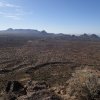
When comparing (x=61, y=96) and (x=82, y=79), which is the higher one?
(x=82, y=79)

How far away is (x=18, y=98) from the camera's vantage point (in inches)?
687

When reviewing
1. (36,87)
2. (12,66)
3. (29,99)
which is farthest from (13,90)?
(12,66)

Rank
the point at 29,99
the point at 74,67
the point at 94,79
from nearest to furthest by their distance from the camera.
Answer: the point at 29,99 → the point at 94,79 → the point at 74,67

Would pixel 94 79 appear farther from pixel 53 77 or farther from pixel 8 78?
pixel 8 78

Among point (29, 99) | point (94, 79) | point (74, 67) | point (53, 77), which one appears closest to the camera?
point (29, 99)

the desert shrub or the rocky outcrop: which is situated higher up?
the desert shrub

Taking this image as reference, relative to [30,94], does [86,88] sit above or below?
above

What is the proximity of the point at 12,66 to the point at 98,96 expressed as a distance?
20.9 m

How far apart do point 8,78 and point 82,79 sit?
12.3 metres

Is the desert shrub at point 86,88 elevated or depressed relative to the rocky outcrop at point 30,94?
elevated

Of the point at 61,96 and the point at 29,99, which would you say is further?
the point at 61,96

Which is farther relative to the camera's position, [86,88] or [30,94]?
[30,94]

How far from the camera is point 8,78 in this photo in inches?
1097

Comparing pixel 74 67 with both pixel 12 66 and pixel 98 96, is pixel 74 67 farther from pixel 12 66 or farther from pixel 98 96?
pixel 98 96
